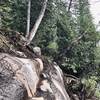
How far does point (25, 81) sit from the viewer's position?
24.7 feet

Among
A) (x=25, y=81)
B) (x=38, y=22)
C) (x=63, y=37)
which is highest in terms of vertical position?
(x=25, y=81)

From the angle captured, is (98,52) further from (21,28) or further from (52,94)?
(52,94)

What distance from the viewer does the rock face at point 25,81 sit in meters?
6.99

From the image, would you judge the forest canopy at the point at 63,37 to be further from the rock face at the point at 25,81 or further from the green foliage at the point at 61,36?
the rock face at the point at 25,81

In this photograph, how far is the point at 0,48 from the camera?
838cm

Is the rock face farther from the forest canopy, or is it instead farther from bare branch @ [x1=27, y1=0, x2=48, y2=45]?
the forest canopy

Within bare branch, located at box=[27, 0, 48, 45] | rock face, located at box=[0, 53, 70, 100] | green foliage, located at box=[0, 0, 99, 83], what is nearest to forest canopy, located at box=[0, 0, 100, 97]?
green foliage, located at box=[0, 0, 99, 83]

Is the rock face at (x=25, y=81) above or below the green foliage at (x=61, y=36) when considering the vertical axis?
above

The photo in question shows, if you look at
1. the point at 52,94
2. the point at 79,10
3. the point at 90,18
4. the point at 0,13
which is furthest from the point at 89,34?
the point at 52,94

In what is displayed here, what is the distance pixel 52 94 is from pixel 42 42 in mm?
12441

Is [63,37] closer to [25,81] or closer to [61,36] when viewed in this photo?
[61,36]

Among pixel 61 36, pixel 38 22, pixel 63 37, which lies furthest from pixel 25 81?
pixel 61 36

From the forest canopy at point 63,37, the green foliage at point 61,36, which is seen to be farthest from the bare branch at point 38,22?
the forest canopy at point 63,37

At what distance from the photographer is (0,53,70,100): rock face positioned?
6.99 meters
